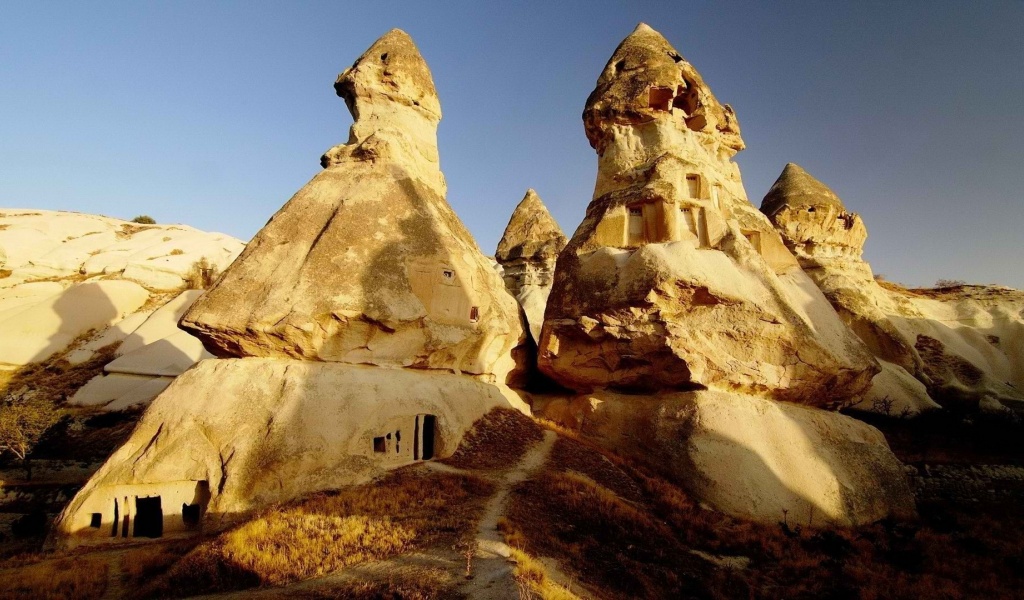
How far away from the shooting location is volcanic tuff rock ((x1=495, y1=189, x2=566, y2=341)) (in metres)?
23.9

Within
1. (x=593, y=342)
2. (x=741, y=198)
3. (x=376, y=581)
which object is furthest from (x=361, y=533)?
(x=741, y=198)

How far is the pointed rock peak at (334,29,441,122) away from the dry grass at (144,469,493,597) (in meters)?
9.08

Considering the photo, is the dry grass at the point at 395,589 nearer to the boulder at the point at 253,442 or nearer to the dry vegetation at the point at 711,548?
the dry vegetation at the point at 711,548

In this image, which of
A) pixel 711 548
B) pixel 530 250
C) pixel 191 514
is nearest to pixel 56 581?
pixel 191 514

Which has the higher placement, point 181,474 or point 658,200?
point 658,200

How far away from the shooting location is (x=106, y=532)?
24.8 feet

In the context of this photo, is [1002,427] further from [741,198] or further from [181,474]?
[181,474]

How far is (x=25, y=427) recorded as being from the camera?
47.7ft

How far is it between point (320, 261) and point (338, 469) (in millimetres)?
3867

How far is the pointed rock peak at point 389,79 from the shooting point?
42.1ft

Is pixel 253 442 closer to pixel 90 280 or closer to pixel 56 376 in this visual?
pixel 56 376

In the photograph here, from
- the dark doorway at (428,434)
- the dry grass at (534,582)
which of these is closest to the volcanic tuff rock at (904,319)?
the dark doorway at (428,434)

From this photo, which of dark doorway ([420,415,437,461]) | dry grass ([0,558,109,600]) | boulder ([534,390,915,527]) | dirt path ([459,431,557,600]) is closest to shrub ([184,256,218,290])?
dark doorway ([420,415,437,461])

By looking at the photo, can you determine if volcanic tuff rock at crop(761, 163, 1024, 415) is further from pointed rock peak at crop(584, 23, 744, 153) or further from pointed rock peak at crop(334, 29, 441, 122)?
pointed rock peak at crop(334, 29, 441, 122)
